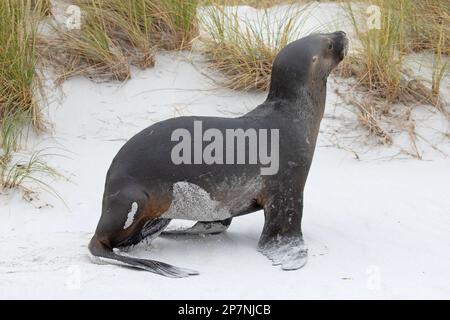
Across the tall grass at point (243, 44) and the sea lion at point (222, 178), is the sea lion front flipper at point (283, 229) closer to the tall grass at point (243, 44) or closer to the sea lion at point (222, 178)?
the sea lion at point (222, 178)

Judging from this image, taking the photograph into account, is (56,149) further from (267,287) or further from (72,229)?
(267,287)

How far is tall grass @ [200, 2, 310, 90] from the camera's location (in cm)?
Result: 715

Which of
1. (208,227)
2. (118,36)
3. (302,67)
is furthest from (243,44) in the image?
(208,227)

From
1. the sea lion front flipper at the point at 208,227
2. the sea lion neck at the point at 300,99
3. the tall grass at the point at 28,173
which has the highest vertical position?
the sea lion neck at the point at 300,99

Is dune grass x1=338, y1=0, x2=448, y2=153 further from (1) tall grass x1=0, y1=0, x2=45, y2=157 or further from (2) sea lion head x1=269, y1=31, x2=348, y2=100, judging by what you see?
(1) tall grass x1=0, y1=0, x2=45, y2=157

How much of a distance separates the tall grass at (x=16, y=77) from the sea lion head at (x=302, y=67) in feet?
7.35

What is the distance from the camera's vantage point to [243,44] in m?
7.25

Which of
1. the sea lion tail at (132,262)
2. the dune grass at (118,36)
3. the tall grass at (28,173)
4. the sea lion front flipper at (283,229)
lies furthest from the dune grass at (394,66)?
the sea lion tail at (132,262)

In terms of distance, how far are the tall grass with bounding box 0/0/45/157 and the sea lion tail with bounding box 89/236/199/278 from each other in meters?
2.01

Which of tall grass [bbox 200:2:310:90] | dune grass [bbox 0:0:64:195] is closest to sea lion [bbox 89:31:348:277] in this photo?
dune grass [bbox 0:0:64:195]

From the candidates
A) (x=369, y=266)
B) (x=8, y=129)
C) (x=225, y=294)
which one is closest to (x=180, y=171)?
(x=225, y=294)

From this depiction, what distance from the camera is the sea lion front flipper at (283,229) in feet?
15.5

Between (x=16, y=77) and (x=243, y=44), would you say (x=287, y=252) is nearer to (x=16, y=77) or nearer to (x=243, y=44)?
(x=16, y=77)

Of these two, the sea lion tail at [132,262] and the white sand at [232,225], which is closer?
the white sand at [232,225]
